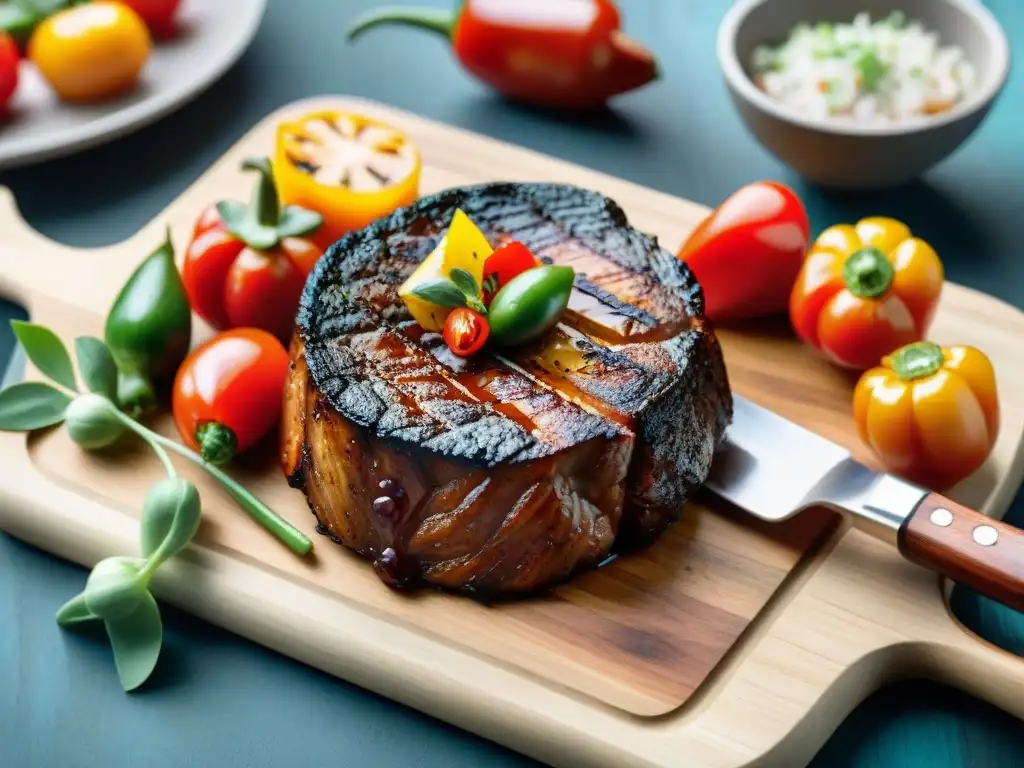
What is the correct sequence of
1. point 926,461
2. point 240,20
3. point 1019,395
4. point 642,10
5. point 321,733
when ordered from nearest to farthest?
point 321,733
point 926,461
point 1019,395
point 240,20
point 642,10

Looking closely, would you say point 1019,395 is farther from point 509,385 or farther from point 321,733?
point 321,733

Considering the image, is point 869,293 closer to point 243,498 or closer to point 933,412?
point 933,412

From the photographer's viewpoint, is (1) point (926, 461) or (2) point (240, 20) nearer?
(1) point (926, 461)

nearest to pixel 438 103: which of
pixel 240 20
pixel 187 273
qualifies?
pixel 240 20

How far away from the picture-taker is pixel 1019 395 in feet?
11.3

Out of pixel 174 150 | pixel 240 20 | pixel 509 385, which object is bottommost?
pixel 174 150

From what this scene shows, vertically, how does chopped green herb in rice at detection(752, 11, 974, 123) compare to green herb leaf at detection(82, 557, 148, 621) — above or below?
above

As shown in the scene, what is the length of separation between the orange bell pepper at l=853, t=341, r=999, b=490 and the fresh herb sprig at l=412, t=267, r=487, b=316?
0.99 m

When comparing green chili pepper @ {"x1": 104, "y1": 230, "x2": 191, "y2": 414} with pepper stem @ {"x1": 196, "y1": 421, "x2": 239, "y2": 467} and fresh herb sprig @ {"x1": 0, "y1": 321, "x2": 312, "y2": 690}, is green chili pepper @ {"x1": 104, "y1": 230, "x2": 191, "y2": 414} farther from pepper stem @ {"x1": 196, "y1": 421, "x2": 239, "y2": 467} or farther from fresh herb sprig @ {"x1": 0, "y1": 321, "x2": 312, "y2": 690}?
pepper stem @ {"x1": 196, "y1": 421, "x2": 239, "y2": 467}

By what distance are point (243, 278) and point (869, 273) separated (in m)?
1.63

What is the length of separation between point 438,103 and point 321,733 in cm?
263

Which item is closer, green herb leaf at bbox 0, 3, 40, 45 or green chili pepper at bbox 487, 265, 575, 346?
green chili pepper at bbox 487, 265, 575, 346

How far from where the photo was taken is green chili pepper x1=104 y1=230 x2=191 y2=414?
11.0 ft

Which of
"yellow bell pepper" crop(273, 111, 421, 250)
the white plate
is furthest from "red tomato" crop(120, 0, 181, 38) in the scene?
"yellow bell pepper" crop(273, 111, 421, 250)
